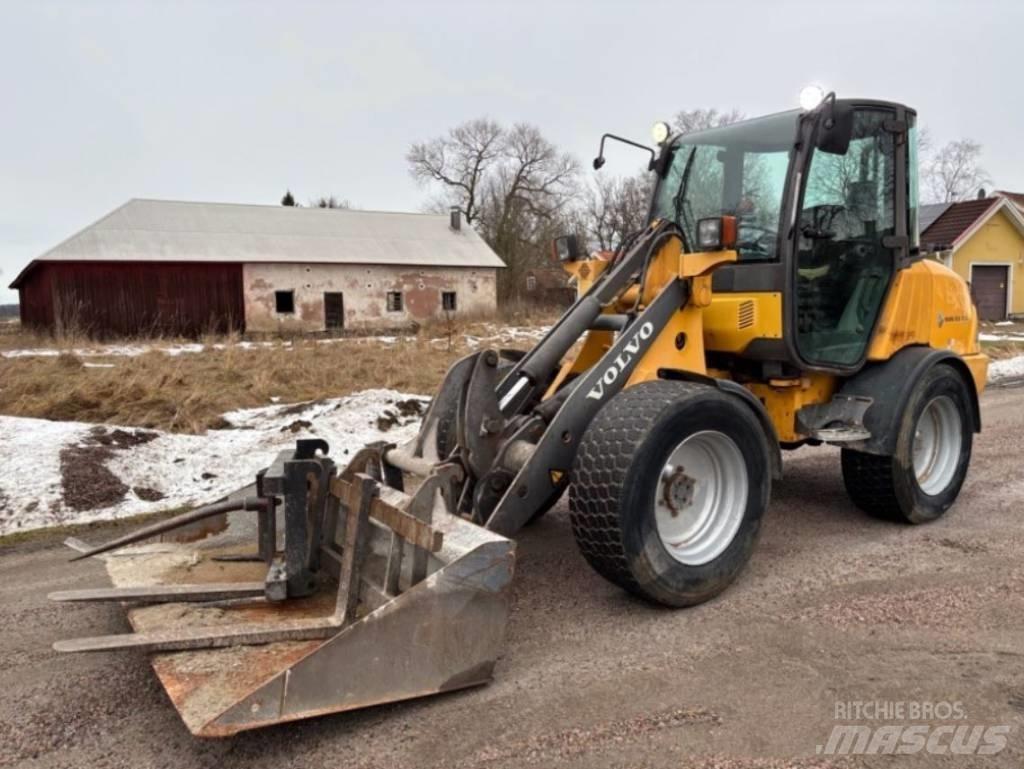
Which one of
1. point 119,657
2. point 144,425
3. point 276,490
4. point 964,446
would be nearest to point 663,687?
point 276,490

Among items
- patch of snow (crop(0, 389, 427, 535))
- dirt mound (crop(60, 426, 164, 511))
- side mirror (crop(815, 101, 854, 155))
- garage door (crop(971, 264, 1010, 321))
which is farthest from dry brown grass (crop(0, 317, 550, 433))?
garage door (crop(971, 264, 1010, 321))

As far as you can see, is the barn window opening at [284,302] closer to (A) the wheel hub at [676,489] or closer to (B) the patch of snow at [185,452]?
(B) the patch of snow at [185,452]

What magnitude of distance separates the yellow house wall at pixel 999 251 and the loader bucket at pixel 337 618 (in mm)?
29080

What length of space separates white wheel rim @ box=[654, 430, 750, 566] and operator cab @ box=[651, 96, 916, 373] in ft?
3.01

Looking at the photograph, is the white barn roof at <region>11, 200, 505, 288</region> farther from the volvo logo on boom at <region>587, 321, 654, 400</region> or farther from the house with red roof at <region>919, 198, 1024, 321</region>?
the volvo logo on boom at <region>587, 321, 654, 400</region>

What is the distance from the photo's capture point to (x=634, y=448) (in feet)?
10.9

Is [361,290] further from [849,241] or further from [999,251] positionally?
[849,241]

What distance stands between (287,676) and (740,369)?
332 centimetres

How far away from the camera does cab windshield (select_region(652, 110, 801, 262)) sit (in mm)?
4512

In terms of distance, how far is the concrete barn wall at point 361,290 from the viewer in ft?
93.2

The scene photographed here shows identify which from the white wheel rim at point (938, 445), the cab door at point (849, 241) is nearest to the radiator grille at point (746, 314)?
the cab door at point (849, 241)

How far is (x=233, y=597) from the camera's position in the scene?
328 cm

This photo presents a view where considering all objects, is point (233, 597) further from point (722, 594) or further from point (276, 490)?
point (722, 594)

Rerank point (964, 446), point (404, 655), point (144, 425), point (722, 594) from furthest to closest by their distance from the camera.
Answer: point (144, 425)
point (964, 446)
point (722, 594)
point (404, 655)
